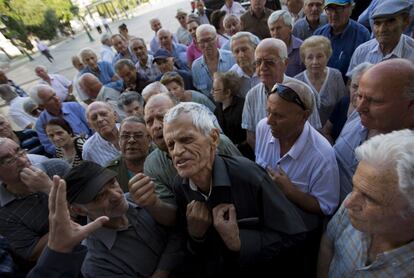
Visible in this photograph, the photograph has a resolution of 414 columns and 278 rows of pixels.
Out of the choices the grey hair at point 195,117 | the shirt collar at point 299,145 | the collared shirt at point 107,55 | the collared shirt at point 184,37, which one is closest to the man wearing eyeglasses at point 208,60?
the shirt collar at point 299,145

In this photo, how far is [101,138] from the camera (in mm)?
3307

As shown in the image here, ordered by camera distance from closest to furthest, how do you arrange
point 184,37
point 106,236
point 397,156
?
point 397,156, point 106,236, point 184,37

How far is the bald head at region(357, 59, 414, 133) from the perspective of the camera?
1652mm

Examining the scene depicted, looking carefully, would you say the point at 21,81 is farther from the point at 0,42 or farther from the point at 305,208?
the point at 305,208

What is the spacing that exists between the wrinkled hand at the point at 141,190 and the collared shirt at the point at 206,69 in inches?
115

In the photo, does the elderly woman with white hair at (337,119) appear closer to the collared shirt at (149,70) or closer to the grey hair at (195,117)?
the grey hair at (195,117)

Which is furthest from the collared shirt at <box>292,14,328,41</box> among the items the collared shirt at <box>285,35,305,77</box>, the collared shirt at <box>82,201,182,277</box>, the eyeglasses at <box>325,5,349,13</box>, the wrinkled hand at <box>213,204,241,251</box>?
the collared shirt at <box>82,201,182,277</box>

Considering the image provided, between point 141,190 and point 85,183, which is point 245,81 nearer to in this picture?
point 141,190

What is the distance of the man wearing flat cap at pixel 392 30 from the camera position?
2.73 meters

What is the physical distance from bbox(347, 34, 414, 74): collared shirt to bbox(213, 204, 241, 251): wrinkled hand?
2308 millimetres


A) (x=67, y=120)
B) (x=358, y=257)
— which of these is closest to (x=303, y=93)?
(x=358, y=257)

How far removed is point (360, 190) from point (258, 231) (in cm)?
68

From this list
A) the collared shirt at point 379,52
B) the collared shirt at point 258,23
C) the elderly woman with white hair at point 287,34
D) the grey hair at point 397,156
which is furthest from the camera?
Result: the collared shirt at point 258,23

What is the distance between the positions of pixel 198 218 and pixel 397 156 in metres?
1.10
